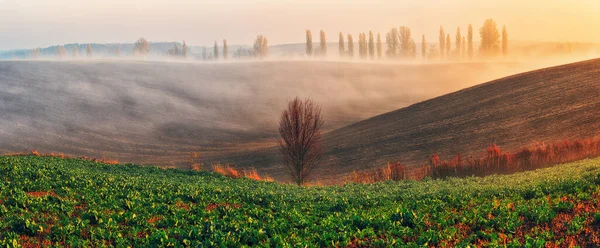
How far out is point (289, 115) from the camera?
3969cm

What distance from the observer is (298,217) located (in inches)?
648

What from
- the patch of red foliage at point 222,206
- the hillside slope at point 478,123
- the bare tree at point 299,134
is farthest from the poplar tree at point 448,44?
the patch of red foliage at point 222,206

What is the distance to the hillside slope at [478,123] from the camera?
147ft

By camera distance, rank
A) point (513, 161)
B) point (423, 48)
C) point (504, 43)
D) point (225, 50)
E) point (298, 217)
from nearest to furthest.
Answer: point (298, 217)
point (513, 161)
point (504, 43)
point (423, 48)
point (225, 50)

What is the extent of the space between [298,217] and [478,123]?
39318 millimetres

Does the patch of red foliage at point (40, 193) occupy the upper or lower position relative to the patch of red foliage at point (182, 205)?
upper

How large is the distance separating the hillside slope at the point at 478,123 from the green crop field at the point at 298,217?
25.1 m

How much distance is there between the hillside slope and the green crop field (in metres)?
25.1

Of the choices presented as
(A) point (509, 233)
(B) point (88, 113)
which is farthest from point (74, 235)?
(B) point (88, 113)

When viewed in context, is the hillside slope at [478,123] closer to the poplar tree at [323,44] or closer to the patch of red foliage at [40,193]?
the patch of red foliage at [40,193]

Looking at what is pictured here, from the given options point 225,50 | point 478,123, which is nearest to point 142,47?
point 225,50

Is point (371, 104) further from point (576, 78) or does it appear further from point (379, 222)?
point (379, 222)

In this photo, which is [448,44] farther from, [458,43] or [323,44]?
[323,44]

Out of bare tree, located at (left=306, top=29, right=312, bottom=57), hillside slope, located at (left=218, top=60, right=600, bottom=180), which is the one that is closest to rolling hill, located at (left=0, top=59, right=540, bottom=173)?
hillside slope, located at (left=218, top=60, right=600, bottom=180)
